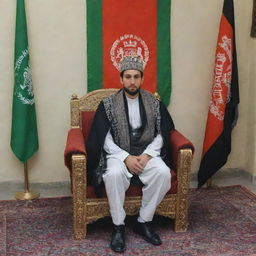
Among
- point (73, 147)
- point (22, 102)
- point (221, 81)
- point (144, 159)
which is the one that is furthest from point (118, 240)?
point (221, 81)

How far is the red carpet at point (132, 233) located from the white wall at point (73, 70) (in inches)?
20.5

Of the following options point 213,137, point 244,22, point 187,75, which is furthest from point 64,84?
point 244,22

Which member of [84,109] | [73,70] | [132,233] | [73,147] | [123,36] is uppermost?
[123,36]

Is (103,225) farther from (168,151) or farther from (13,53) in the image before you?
(13,53)

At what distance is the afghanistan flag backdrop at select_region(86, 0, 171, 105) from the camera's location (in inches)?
147

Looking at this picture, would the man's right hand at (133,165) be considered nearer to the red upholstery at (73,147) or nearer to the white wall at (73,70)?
the red upholstery at (73,147)

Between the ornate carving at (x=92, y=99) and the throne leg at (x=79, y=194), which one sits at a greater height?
the ornate carving at (x=92, y=99)

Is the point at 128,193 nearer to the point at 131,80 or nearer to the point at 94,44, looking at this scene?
the point at 131,80

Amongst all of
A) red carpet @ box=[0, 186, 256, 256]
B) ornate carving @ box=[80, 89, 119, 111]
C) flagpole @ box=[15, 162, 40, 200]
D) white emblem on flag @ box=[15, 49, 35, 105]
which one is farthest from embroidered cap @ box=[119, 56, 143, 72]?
flagpole @ box=[15, 162, 40, 200]

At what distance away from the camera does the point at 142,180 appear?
9.73ft

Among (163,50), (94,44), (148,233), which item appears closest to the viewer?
(148,233)

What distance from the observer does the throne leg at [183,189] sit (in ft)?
9.81

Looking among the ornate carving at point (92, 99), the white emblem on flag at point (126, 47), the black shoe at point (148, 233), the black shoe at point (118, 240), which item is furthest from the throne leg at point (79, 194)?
the white emblem on flag at point (126, 47)

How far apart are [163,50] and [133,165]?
53.6 inches
